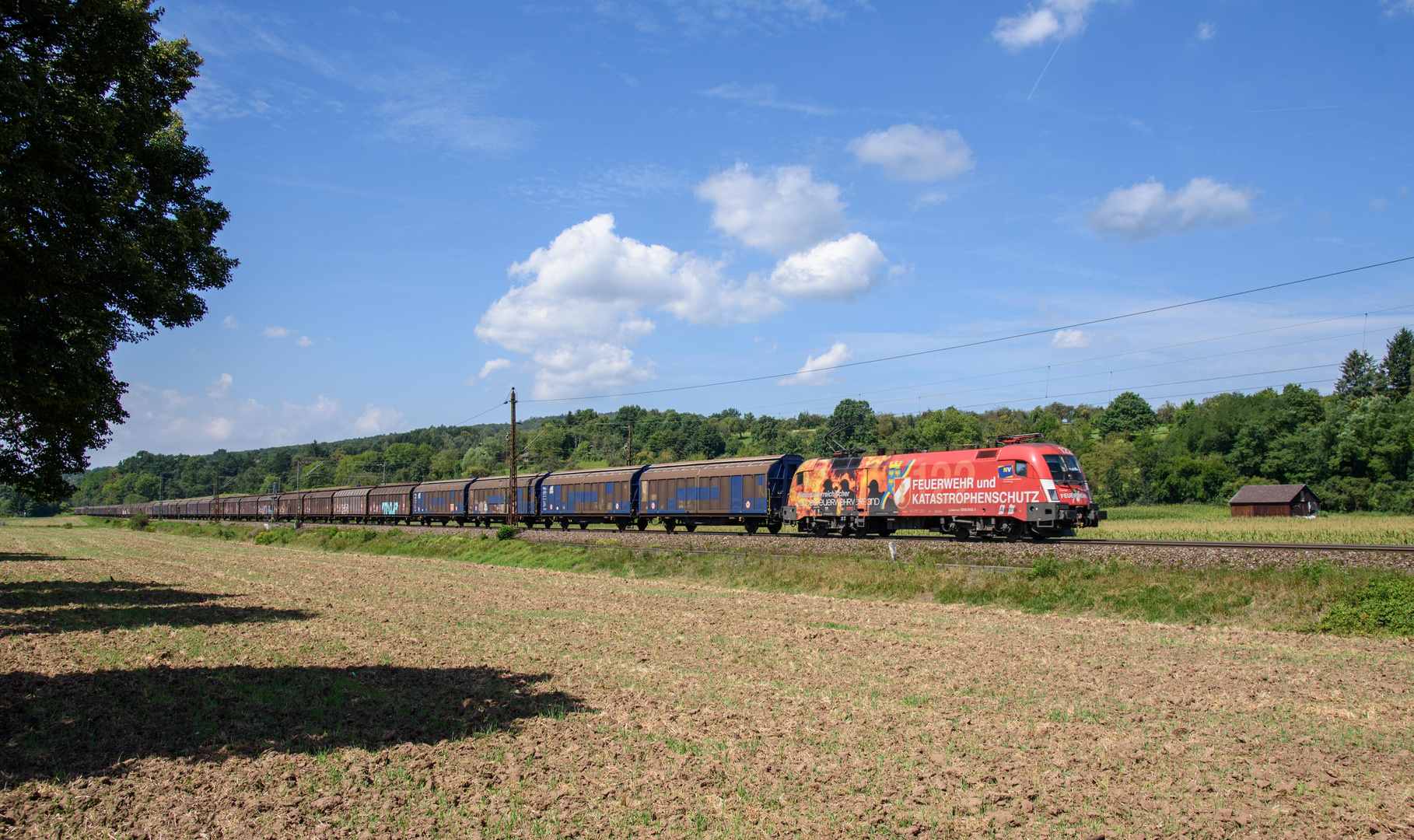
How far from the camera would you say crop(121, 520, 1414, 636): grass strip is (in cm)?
1584

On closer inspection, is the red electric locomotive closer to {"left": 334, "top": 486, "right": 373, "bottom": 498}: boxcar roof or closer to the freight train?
the freight train

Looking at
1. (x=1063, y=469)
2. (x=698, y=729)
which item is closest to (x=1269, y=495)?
(x=1063, y=469)

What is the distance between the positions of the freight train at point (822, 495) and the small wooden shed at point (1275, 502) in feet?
161

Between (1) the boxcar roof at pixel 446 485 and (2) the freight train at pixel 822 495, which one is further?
(1) the boxcar roof at pixel 446 485

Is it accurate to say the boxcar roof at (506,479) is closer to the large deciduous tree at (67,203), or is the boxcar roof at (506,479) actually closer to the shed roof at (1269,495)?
the large deciduous tree at (67,203)

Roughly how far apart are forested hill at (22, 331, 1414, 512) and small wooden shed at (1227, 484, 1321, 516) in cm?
773

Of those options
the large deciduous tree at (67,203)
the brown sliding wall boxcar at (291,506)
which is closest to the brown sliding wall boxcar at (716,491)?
the large deciduous tree at (67,203)

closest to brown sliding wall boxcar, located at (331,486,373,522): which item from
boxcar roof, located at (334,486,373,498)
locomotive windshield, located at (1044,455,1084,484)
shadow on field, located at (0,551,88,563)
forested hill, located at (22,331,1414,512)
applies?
boxcar roof, located at (334,486,373,498)

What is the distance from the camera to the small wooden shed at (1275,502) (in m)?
69.4

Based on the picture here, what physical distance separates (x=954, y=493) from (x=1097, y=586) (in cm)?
1004

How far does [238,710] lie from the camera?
33.7 feet

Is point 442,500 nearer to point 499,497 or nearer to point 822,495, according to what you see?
point 499,497

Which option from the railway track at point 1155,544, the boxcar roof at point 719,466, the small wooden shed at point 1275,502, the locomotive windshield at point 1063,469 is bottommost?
the small wooden shed at point 1275,502

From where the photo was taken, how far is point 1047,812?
279 inches
